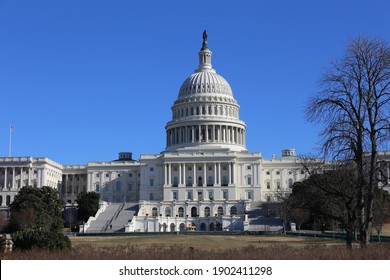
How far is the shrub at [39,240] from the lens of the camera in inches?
1380

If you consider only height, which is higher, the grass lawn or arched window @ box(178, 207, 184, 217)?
arched window @ box(178, 207, 184, 217)

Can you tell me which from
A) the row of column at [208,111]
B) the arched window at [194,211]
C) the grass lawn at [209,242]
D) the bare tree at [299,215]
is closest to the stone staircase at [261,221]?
the bare tree at [299,215]

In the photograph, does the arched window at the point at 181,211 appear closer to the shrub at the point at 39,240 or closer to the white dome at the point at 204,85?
the white dome at the point at 204,85

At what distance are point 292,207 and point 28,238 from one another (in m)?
66.4

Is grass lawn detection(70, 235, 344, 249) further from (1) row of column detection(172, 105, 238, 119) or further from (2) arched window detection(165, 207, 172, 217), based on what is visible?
(1) row of column detection(172, 105, 238, 119)

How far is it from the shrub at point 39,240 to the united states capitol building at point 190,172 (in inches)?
3476

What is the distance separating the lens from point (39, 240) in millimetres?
35219

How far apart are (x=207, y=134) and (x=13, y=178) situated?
46.9 meters

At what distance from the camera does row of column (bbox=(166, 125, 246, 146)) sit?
156 m

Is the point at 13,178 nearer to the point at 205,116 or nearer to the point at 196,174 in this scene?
the point at 196,174

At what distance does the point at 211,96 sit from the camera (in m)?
160

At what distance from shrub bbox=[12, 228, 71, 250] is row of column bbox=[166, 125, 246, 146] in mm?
119321

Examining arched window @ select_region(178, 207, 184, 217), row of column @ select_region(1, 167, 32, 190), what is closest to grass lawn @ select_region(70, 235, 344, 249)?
arched window @ select_region(178, 207, 184, 217)
